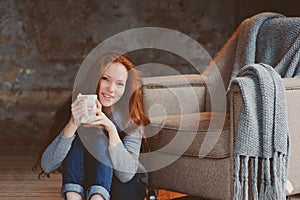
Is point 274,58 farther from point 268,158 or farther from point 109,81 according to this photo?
point 109,81

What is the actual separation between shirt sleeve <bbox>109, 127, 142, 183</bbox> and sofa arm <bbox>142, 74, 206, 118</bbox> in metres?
0.40

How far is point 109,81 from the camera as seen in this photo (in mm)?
2229

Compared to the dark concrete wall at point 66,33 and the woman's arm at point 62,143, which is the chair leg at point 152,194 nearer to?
the woman's arm at point 62,143

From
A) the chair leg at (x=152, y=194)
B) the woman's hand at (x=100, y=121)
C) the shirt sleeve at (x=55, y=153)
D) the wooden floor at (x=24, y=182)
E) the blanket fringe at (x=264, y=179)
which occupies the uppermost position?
the woman's hand at (x=100, y=121)

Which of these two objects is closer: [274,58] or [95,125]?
[95,125]

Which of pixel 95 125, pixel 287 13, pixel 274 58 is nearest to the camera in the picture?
pixel 95 125

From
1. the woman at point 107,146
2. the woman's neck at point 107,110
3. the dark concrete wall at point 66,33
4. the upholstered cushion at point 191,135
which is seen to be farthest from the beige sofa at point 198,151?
the dark concrete wall at point 66,33

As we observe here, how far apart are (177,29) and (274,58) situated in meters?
1.70

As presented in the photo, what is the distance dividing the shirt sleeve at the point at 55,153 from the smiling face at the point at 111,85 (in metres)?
0.20

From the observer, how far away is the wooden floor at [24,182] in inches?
119

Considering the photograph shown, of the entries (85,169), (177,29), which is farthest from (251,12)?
(85,169)

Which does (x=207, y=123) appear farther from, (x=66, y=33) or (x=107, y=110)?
(x=66, y=33)

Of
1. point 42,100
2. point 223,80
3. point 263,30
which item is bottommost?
point 42,100

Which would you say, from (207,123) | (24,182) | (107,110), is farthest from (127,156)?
(24,182)
